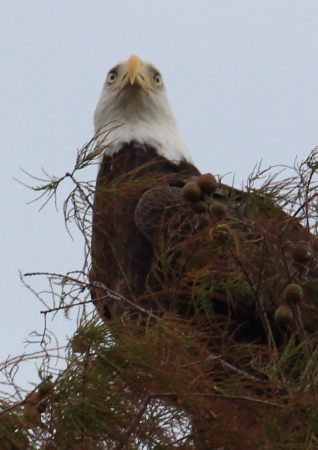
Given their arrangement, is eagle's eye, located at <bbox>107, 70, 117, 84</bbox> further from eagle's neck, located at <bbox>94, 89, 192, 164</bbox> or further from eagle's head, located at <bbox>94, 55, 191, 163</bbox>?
eagle's neck, located at <bbox>94, 89, 192, 164</bbox>

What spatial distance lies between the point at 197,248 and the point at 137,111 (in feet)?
10.7

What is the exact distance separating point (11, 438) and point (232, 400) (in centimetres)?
74

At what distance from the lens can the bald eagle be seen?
5.41m

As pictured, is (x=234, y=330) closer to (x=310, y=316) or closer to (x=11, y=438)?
(x=310, y=316)

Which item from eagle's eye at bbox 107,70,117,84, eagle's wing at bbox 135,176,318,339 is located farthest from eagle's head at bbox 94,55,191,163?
eagle's wing at bbox 135,176,318,339

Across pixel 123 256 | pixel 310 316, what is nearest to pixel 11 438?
Result: pixel 310 316

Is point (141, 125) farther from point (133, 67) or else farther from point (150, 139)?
point (133, 67)

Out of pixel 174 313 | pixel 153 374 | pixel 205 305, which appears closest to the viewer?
pixel 153 374

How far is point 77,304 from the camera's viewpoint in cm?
537

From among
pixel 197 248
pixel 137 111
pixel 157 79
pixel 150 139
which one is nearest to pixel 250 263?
pixel 197 248

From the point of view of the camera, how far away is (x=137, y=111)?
8578 mm

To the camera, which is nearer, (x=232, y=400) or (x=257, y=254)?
(x=232, y=400)

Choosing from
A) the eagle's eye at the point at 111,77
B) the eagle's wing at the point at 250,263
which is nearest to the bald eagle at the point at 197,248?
the eagle's wing at the point at 250,263

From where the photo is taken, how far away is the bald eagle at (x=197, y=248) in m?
5.41
